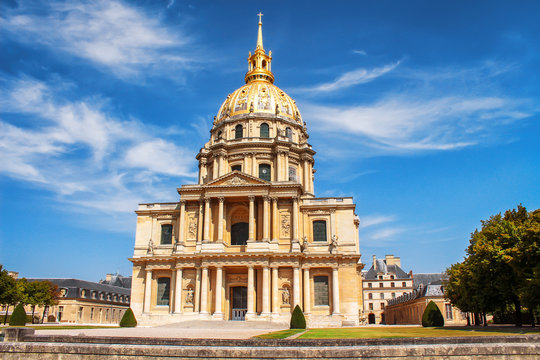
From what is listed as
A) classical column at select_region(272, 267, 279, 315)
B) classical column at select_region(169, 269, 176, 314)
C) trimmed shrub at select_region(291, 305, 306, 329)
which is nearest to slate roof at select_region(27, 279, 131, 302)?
classical column at select_region(169, 269, 176, 314)

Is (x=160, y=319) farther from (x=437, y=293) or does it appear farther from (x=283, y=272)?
(x=437, y=293)

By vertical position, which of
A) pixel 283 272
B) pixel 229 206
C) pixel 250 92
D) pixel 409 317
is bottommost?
pixel 409 317

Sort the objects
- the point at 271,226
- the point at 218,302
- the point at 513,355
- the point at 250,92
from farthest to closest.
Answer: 1. the point at 250,92
2. the point at 271,226
3. the point at 218,302
4. the point at 513,355

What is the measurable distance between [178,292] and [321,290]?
14220 millimetres

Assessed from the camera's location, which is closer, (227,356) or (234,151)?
(227,356)

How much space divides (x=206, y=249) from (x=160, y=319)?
7.87m

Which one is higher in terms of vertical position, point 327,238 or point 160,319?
point 327,238

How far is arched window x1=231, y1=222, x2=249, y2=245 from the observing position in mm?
50781

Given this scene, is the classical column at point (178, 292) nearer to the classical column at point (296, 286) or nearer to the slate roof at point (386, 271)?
the classical column at point (296, 286)

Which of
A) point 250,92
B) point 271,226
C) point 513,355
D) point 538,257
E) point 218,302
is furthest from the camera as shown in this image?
point 250,92

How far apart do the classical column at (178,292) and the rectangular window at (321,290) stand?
1339 cm

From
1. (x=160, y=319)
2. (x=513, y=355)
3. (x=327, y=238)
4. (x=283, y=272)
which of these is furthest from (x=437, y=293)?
(x=513, y=355)

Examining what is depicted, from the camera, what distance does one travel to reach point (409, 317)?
225ft

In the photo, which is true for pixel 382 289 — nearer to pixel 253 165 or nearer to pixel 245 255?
pixel 253 165
